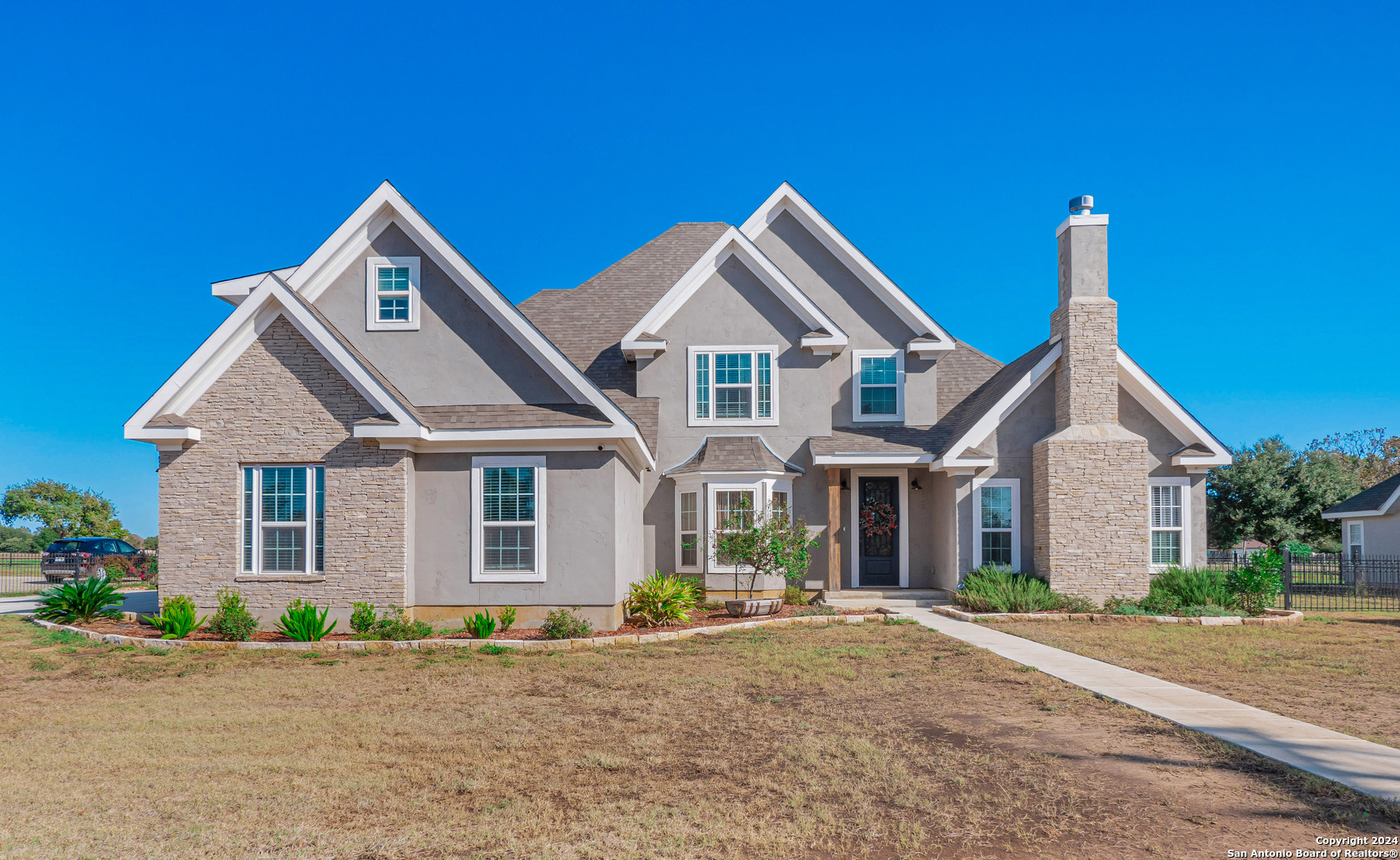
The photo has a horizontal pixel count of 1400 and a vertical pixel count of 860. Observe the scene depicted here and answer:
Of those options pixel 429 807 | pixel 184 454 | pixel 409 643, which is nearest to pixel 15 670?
pixel 184 454

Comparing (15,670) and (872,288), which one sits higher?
(872,288)

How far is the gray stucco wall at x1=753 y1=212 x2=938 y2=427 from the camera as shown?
19453mm

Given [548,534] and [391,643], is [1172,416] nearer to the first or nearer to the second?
[548,534]

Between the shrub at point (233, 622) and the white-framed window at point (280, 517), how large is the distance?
60 centimetres

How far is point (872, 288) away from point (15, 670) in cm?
1719

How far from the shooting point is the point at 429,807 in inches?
206

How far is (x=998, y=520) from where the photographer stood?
17.6 metres

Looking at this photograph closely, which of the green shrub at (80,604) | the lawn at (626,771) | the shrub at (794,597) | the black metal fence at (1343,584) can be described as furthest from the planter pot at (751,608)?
the black metal fence at (1343,584)

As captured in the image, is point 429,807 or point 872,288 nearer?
point 429,807

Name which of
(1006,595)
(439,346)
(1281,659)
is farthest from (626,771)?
(1006,595)

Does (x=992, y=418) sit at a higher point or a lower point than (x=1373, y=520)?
higher

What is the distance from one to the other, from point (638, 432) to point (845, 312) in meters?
8.40

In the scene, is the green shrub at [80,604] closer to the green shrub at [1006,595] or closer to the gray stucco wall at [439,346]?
the gray stucco wall at [439,346]

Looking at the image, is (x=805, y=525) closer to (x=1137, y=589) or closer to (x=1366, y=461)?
(x=1137, y=589)
